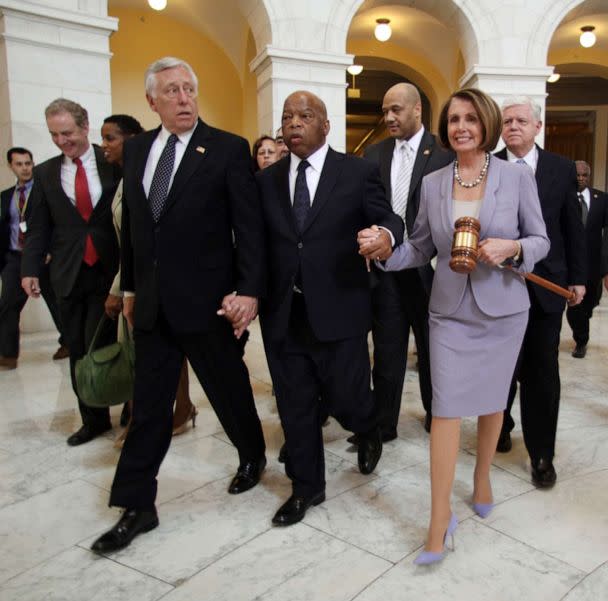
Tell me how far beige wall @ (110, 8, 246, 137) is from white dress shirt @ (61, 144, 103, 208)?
28.5 ft

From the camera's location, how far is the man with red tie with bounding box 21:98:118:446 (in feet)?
12.8

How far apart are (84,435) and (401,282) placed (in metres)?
2.24

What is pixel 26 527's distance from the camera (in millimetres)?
2977

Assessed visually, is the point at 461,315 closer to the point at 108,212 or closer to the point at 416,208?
the point at 416,208

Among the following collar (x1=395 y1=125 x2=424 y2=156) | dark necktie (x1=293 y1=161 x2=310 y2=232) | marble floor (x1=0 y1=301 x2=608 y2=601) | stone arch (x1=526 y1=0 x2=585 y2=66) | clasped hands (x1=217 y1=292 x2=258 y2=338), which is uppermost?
stone arch (x1=526 y1=0 x2=585 y2=66)

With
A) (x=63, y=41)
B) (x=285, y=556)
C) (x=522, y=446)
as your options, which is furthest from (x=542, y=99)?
(x=285, y=556)

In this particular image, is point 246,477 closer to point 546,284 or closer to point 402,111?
point 546,284

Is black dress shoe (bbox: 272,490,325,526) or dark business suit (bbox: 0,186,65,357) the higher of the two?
dark business suit (bbox: 0,186,65,357)

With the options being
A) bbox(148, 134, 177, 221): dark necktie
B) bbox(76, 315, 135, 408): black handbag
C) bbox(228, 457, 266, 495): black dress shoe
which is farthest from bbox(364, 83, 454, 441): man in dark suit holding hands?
bbox(148, 134, 177, 221): dark necktie

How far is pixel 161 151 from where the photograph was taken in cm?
285

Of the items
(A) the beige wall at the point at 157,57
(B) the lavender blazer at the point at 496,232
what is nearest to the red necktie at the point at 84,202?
(B) the lavender blazer at the point at 496,232

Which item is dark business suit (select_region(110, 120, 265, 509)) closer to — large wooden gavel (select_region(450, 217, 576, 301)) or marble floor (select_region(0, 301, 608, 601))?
marble floor (select_region(0, 301, 608, 601))

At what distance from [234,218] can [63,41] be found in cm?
591

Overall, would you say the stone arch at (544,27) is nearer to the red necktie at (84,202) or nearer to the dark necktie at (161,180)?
the red necktie at (84,202)
